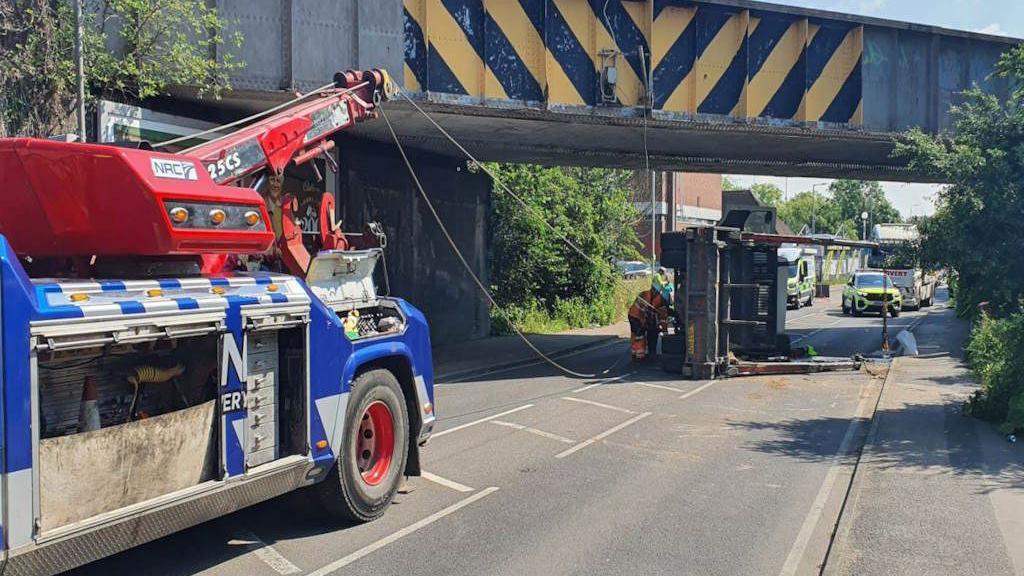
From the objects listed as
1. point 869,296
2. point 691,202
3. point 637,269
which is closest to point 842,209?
point 691,202

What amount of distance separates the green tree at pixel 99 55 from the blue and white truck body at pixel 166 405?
251 inches

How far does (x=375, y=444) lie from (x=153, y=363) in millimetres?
2597

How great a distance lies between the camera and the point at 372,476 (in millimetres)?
7309

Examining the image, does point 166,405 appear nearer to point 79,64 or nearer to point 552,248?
point 79,64

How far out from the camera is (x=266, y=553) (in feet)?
20.6

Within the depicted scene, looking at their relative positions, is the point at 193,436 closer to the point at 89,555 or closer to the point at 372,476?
the point at 89,555

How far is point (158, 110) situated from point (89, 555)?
10.8 metres

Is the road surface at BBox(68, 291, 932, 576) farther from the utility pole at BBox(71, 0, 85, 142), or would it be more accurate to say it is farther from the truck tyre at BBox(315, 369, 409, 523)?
the utility pole at BBox(71, 0, 85, 142)

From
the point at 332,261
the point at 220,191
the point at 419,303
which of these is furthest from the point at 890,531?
the point at 419,303

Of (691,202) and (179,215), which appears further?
(691,202)

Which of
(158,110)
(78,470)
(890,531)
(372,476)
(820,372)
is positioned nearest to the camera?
(78,470)

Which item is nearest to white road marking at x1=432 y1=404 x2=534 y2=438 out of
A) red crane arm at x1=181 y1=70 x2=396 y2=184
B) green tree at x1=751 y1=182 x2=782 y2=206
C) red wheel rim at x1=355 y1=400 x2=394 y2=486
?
red wheel rim at x1=355 y1=400 x2=394 y2=486

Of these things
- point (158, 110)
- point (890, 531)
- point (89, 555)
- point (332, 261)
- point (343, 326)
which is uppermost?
point (158, 110)

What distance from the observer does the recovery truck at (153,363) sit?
13.9 feet
